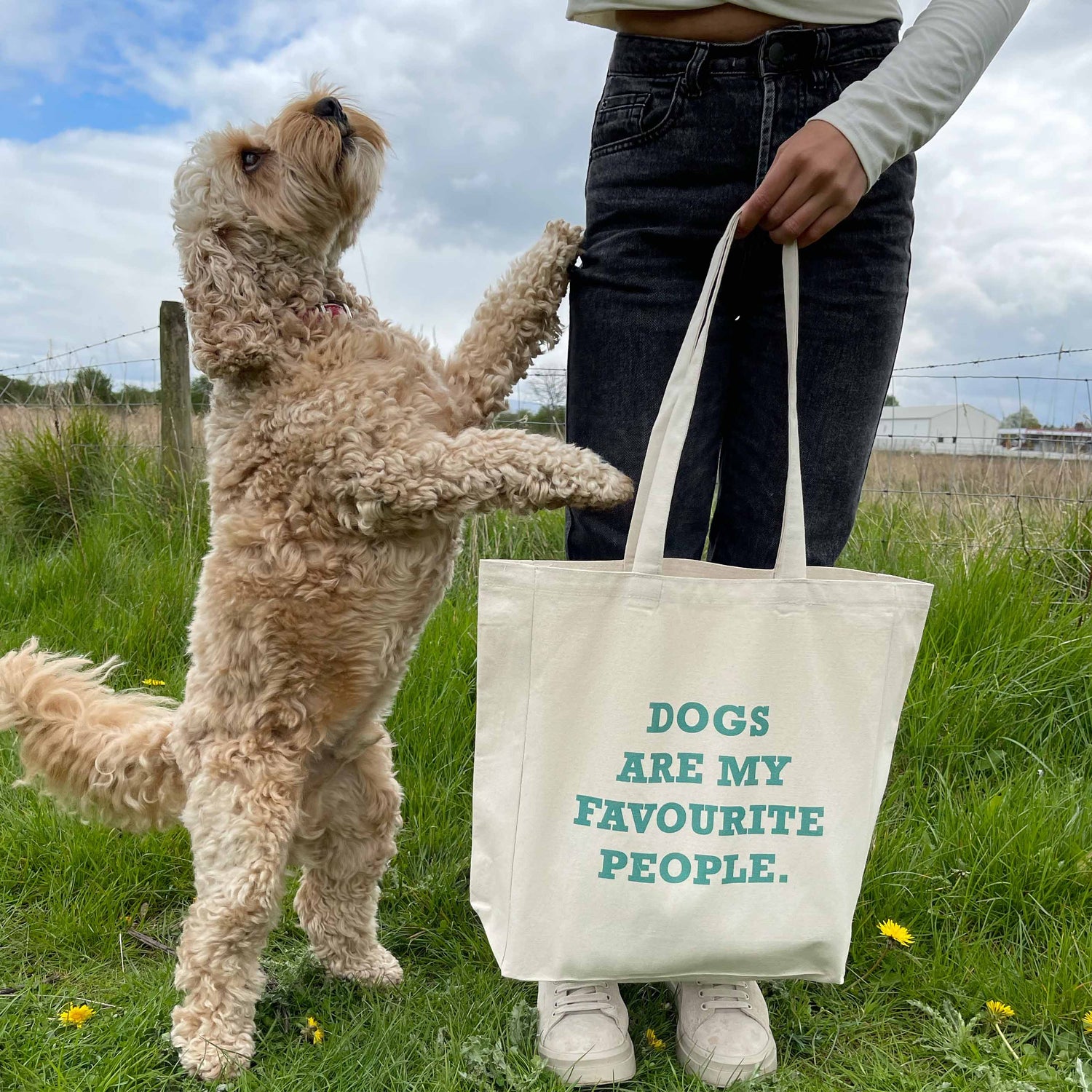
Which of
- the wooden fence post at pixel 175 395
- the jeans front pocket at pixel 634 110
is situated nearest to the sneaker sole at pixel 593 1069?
the jeans front pocket at pixel 634 110

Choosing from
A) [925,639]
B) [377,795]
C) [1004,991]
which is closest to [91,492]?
[377,795]

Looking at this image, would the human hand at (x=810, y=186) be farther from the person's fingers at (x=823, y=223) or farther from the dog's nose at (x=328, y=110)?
the dog's nose at (x=328, y=110)

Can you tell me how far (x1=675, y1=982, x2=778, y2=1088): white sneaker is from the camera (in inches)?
79.3

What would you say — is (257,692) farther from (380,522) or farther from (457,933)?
(457,933)

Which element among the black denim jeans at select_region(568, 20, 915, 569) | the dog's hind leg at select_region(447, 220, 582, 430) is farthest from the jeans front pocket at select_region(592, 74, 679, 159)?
the dog's hind leg at select_region(447, 220, 582, 430)

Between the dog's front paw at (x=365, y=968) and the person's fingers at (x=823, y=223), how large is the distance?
2037mm

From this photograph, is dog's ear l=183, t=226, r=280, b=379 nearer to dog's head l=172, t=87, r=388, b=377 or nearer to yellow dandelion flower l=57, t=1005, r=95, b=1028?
dog's head l=172, t=87, r=388, b=377

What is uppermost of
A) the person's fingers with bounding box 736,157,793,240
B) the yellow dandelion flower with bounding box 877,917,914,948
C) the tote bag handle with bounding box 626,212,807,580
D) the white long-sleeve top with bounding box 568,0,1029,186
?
the white long-sleeve top with bounding box 568,0,1029,186

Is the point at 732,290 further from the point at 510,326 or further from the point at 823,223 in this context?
the point at 510,326

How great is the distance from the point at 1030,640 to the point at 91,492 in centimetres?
541

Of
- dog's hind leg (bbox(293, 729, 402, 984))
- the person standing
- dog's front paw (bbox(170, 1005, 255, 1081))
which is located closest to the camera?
the person standing

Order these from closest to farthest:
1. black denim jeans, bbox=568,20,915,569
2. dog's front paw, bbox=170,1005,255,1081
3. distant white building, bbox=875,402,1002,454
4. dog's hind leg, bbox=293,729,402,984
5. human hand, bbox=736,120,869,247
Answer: human hand, bbox=736,120,869,247
black denim jeans, bbox=568,20,915,569
dog's front paw, bbox=170,1005,255,1081
dog's hind leg, bbox=293,729,402,984
distant white building, bbox=875,402,1002,454

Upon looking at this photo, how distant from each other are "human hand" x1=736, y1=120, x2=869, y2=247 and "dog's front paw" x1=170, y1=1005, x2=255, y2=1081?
2.11 meters

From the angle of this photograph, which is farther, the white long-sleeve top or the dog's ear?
the dog's ear
